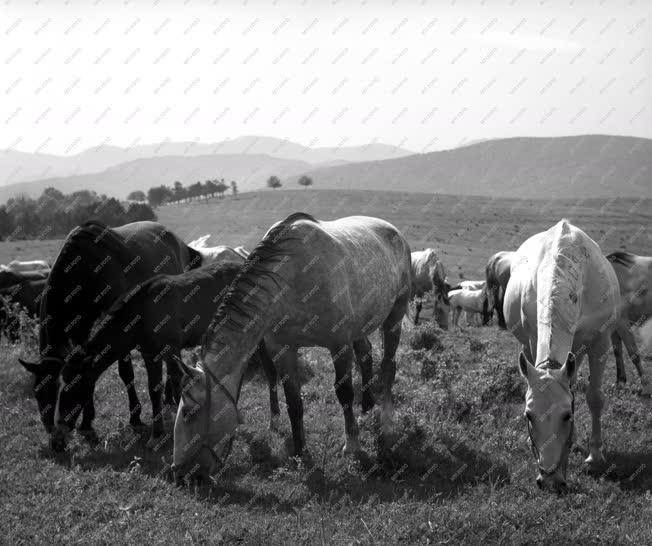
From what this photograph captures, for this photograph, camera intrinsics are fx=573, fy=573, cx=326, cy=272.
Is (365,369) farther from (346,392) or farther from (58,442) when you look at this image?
(58,442)

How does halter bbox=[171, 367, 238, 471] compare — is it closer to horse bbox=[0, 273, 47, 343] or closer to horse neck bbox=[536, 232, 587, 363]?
horse neck bbox=[536, 232, 587, 363]

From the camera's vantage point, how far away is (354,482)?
21.7 feet

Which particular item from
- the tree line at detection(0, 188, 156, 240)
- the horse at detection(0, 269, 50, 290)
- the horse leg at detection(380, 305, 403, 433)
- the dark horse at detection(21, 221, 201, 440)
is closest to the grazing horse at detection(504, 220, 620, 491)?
the horse leg at detection(380, 305, 403, 433)

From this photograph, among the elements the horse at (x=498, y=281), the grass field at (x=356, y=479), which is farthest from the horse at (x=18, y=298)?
the horse at (x=498, y=281)

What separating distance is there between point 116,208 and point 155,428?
189ft

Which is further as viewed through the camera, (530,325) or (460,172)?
(460,172)

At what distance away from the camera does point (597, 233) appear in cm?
6419

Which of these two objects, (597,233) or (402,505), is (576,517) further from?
(597,233)

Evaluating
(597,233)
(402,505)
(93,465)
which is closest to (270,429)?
(93,465)

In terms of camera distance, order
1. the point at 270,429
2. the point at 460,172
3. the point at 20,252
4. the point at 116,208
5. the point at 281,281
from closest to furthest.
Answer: the point at 281,281 → the point at 270,429 → the point at 20,252 → the point at 116,208 → the point at 460,172

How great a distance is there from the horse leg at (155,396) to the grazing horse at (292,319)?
76.7 inches

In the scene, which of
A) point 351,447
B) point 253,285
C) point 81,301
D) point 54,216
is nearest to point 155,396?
point 81,301

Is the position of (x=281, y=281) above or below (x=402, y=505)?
above

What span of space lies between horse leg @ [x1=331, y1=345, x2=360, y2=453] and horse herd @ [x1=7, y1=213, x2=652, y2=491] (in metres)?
0.02
